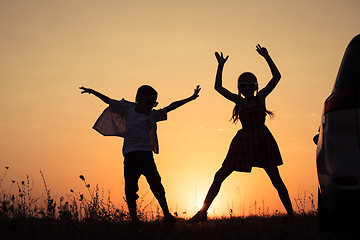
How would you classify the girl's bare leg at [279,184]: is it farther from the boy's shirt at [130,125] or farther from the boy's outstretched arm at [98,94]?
the boy's outstretched arm at [98,94]

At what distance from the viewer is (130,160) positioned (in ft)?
22.9

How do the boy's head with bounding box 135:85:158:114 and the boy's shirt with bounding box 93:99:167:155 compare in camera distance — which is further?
the boy's head with bounding box 135:85:158:114

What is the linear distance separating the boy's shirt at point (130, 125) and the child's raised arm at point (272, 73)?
58.6 inches

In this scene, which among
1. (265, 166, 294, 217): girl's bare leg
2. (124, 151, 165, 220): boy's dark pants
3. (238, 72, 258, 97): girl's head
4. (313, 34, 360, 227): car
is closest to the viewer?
(313, 34, 360, 227): car

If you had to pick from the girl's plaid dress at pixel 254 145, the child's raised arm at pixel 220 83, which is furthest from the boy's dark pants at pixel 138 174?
the child's raised arm at pixel 220 83

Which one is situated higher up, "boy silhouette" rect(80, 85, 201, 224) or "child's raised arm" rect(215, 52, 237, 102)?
"child's raised arm" rect(215, 52, 237, 102)

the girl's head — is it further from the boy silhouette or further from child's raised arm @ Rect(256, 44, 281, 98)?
the boy silhouette

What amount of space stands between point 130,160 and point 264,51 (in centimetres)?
255

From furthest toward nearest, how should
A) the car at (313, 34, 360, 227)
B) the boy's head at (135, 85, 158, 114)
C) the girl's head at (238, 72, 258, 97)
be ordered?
the girl's head at (238, 72, 258, 97) → the boy's head at (135, 85, 158, 114) → the car at (313, 34, 360, 227)

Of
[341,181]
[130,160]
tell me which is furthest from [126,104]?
[341,181]

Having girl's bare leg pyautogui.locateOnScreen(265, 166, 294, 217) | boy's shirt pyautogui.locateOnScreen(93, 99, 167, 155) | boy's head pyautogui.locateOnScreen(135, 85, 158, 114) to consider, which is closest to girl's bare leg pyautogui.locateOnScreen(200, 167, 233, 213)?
girl's bare leg pyautogui.locateOnScreen(265, 166, 294, 217)

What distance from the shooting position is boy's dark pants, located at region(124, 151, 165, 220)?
6.95 m

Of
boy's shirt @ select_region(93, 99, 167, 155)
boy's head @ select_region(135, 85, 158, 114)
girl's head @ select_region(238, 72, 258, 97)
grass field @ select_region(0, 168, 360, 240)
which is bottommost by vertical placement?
grass field @ select_region(0, 168, 360, 240)

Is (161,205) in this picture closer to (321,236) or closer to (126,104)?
(126,104)
